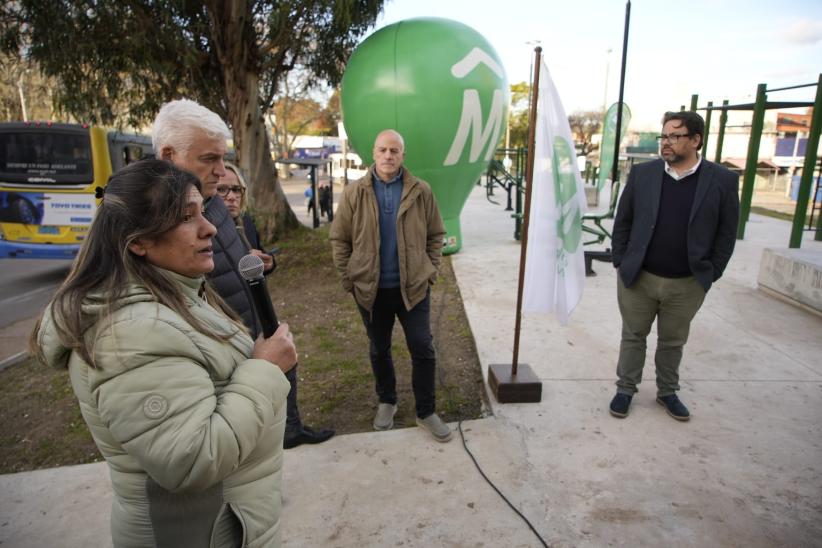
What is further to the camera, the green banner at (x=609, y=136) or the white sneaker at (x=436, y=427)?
the green banner at (x=609, y=136)

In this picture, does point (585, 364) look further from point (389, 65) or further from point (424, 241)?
point (389, 65)

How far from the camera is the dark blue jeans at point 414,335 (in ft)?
10.3

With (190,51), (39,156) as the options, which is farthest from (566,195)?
(39,156)

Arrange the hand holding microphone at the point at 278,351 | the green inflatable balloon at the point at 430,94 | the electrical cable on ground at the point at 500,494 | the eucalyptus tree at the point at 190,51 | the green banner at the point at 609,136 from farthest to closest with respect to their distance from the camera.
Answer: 1. the green banner at the point at 609,136
2. the green inflatable balloon at the point at 430,94
3. the eucalyptus tree at the point at 190,51
4. the electrical cable on ground at the point at 500,494
5. the hand holding microphone at the point at 278,351

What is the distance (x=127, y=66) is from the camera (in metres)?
7.40

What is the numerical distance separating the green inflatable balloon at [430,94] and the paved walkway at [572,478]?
159 inches

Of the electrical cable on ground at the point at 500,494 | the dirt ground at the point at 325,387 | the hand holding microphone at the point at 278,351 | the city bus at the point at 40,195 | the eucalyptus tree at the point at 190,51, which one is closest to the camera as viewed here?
the hand holding microphone at the point at 278,351

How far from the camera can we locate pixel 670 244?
3.15 meters

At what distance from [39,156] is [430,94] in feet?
24.3

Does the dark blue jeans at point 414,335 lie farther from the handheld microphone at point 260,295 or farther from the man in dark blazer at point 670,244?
the handheld microphone at point 260,295

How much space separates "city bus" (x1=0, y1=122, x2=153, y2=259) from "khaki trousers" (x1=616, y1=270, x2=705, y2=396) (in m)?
9.48

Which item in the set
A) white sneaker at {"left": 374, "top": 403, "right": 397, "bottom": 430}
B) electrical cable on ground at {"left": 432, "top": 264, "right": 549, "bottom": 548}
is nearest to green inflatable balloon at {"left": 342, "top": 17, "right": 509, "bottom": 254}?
electrical cable on ground at {"left": 432, "top": 264, "right": 549, "bottom": 548}

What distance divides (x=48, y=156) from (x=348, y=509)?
9.87 metres

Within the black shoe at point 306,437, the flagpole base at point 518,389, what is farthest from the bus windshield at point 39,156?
the flagpole base at point 518,389
